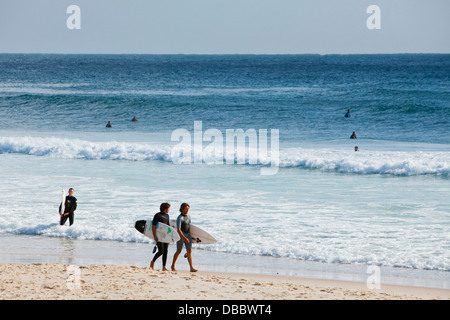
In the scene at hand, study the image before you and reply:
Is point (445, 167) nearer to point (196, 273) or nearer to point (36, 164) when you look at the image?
point (196, 273)

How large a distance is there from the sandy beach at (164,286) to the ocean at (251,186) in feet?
2.82

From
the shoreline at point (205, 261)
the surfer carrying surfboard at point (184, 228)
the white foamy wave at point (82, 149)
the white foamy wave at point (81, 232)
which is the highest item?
the white foamy wave at point (82, 149)

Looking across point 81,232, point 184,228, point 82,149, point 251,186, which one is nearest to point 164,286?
point 184,228

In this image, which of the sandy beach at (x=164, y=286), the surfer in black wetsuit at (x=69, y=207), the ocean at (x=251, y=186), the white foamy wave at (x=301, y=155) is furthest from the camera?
the white foamy wave at (x=301, y=155)

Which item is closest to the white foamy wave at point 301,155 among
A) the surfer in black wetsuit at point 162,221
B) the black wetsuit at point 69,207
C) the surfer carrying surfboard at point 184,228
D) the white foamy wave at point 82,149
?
the white foamy wave at point 82,149

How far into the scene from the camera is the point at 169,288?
33.1 ft

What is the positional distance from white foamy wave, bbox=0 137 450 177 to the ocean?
0.07 metres

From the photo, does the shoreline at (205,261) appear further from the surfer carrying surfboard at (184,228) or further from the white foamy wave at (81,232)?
the surfer carrying surfboard at (184,228)

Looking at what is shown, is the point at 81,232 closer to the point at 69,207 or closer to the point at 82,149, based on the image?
the point at 69,207

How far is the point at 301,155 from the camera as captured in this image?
84.7 ft

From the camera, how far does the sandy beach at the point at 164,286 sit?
9641 millimetres

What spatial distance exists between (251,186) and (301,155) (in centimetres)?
592

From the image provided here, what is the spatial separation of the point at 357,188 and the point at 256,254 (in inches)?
313

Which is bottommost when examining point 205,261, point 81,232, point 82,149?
point 205,261
